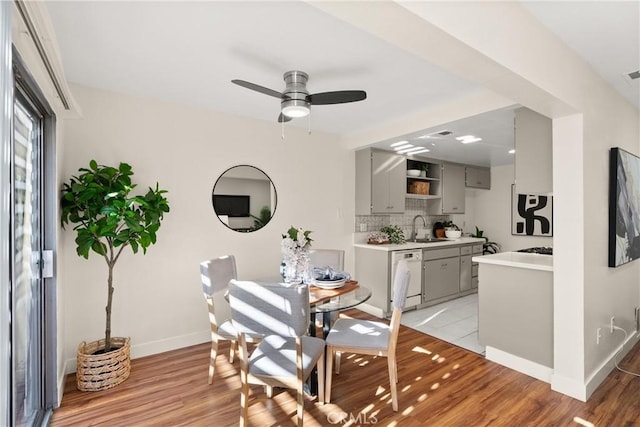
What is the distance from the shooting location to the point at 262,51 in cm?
210

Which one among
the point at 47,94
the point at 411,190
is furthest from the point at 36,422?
the point at 411,190

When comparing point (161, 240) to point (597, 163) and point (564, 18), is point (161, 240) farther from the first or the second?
point (597, 163)

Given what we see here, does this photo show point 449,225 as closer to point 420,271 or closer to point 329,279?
point 420,271

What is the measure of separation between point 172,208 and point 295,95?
68.4 inches

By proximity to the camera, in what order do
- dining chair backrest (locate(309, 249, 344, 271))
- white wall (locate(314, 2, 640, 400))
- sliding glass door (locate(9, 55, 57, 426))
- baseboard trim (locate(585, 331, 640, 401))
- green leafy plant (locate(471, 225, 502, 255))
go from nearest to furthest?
white wall (locate(314, 2, 640, 400)) → sliding glass door (locate(9, 55, 57, 426)) → baseboard trim (locate(585, 331, 640, 401)) → dining chair backrest (locate(309, 249, 344, 271)) → green leafy plant (locate(471, 225, 502, 255))

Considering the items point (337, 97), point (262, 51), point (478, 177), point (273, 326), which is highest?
point (262, 51)

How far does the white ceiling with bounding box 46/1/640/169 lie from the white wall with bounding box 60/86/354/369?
28 centimetres

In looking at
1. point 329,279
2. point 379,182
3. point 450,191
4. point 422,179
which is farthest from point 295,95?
point 450,191

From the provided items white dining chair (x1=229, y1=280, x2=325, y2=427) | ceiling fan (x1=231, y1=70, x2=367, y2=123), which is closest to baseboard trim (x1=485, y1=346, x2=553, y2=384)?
white dining chair (x1=229, y1=280, x2=325, y2=427)

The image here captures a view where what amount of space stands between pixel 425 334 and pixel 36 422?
334 centimetres

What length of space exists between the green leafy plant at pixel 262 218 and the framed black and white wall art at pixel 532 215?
426 centimetres

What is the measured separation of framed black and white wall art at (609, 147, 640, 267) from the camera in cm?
262

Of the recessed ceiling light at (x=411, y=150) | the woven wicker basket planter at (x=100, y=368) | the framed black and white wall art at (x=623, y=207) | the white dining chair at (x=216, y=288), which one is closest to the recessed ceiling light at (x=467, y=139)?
the recessed ceiling light at (x=411, y=150)

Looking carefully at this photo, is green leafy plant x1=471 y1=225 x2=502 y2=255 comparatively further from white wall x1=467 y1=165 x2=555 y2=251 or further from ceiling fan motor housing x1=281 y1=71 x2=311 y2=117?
ceiling fan motor housing x1=281 y1=71 x2=311 y2=117
